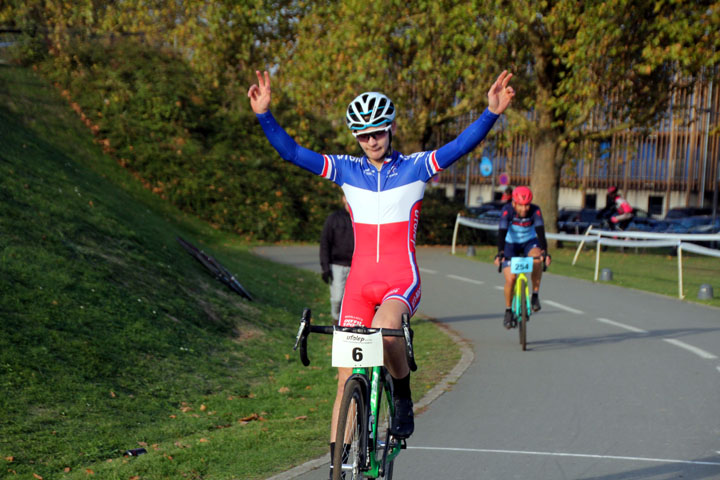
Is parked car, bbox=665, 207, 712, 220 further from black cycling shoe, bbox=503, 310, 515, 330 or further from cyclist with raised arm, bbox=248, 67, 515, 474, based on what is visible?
cyclist with raised arm, bbox=248, 67, 515, 474

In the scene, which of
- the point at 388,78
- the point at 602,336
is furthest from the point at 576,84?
the point at 602,336

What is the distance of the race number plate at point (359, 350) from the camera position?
4504 mm

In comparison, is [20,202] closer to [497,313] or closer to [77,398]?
[77,398]

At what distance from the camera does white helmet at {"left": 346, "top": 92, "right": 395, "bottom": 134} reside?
4.91 m

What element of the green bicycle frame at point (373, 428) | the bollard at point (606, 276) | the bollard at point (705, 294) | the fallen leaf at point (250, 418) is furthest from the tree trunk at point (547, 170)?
the green bicycle frame at point (373, 428)

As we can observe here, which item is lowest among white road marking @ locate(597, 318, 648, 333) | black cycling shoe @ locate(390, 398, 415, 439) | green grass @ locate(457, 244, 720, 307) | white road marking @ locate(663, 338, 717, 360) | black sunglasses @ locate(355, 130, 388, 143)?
white road marking @ locate(597, 318, 648, 333)

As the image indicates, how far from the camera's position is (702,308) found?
1534cm

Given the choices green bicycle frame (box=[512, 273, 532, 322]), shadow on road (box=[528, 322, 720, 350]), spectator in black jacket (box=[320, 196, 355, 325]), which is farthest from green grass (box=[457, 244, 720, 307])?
spectator in black jacket (box=[320, 196, 355, 325])

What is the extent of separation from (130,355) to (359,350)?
17.7ft

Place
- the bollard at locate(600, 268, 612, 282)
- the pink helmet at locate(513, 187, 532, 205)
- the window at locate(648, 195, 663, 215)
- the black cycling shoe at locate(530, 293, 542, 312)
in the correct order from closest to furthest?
1. the pink helmet at locate(513, 187, 532, 205)
2. the black cycling shoe at locate(530, 293, 542, 312)
3. the bollard at locate(600, 268, 612, 282)
4. the window at locate(648, 195, 663, 215)

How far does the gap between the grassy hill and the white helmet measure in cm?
242

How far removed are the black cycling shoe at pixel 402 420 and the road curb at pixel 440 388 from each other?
3.69 ft

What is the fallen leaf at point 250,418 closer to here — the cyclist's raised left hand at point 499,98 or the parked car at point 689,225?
the cyclist's raised left hand at point 499,98

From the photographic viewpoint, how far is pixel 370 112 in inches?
194
